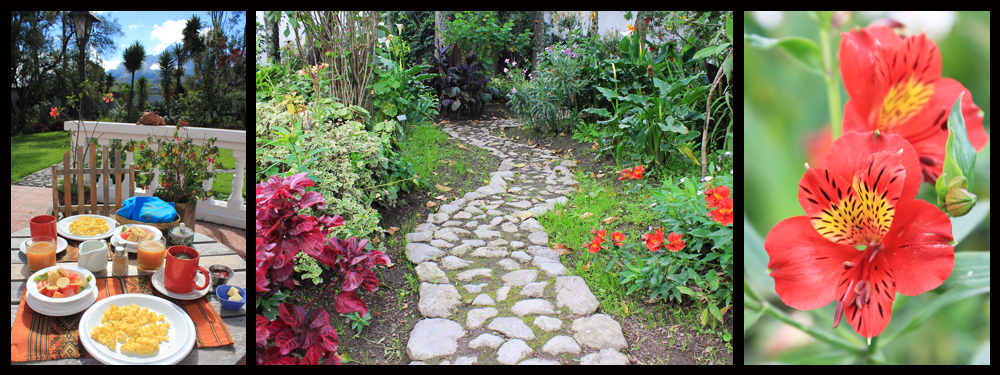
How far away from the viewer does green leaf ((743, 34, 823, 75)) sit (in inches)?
47.0

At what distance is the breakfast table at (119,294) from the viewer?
3.44 feet

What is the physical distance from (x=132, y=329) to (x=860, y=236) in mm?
1670

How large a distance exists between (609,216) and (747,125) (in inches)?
65.7

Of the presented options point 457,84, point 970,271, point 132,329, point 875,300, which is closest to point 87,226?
point 132,329

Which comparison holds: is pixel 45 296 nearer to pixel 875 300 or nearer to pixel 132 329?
pixel 132 329

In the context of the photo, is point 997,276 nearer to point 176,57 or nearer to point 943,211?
point 943,211

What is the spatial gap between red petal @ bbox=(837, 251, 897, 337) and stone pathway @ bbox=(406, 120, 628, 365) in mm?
646

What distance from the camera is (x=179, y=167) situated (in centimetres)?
151

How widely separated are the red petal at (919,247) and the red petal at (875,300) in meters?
0.02

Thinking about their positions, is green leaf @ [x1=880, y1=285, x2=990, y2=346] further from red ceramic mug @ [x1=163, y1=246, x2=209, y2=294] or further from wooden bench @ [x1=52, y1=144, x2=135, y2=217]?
wooden bench @ [x1=52, y1=144, x2=135, y2=217]

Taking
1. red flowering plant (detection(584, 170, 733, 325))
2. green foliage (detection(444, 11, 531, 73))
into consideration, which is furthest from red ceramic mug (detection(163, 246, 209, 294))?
green foliage (detection(444, 11, 531, 73))

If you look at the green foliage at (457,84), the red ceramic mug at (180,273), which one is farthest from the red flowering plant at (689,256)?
the green foliage at (457,84)
